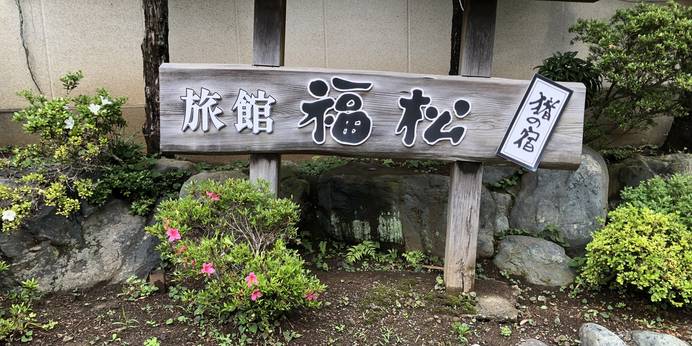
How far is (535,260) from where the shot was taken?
4465 millimetres

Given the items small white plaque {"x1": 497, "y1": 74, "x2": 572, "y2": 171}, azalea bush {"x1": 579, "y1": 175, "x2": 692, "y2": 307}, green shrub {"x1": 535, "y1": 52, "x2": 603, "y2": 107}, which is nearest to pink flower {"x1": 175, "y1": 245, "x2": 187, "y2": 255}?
small white plaque {"x1": 497, "y1": 74, "x2": 572, "y2": 171}

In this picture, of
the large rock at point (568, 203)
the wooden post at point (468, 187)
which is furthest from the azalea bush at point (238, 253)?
the large rock at point (568, 203)

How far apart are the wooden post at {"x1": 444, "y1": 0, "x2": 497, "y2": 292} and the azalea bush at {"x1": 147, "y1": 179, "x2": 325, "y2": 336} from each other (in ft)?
4.47

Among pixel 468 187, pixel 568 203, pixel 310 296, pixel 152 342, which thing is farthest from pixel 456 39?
pixel 152 342

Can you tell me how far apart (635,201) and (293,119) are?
10.7 ft

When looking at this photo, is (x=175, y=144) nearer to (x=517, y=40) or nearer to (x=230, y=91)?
(x=230, y=91)

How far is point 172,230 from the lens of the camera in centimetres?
326

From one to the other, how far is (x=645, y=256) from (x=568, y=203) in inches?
46.8

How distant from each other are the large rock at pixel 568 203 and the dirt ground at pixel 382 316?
781 mm

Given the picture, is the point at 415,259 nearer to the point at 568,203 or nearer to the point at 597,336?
the point at 597,336

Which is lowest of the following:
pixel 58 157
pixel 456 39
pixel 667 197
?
pixel 667 197

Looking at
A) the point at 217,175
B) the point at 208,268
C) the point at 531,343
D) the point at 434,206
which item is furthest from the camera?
the point at 434,206

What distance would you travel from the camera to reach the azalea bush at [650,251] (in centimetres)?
363

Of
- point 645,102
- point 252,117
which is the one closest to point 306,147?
point 252,117
